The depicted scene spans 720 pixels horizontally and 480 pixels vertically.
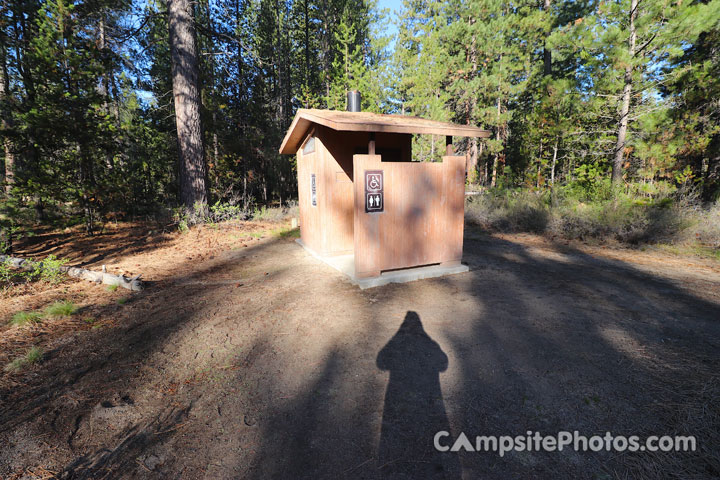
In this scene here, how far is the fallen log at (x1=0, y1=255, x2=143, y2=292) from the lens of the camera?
561 centimetres

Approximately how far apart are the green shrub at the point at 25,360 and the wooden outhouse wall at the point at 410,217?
4169mm

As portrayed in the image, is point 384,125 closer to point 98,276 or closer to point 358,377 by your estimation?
point 358,377

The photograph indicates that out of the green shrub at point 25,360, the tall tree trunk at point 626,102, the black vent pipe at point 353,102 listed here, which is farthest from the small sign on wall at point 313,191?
the tall tree trunk at point 626,102

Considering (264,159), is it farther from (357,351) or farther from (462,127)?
(357,351)

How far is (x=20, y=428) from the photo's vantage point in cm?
247

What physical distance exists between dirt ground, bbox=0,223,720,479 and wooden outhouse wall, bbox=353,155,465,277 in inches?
24.7

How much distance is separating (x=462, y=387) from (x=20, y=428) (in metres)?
3.74

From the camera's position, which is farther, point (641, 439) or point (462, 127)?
point (462, 127)

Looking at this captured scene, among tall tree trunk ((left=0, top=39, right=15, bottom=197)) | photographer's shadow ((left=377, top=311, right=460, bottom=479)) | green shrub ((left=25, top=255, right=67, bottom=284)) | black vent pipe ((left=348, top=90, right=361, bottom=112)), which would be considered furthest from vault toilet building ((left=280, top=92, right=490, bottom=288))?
tall tree trunk ((left=0, top=39, right=15, bottom=197))

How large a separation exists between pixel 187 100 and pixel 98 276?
6676 mm

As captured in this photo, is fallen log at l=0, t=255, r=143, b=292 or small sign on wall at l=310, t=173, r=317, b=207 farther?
small sign on wall at l=310, t=173, r=317, b=207

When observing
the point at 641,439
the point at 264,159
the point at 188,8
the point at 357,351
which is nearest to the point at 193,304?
the point at 357,351

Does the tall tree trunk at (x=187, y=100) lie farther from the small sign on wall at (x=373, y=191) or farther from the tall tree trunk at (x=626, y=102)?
the tall tree trunk at (x=626, y=102)

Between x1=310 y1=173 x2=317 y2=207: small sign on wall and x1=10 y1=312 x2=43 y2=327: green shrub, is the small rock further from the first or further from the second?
x1=310 y1=173 x2=317 y2=207: small sign on wall
